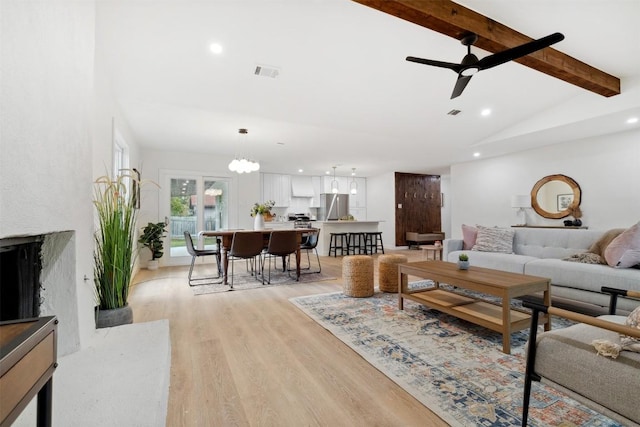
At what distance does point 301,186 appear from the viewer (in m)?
9.62

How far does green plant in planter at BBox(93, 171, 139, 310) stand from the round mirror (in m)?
6.71

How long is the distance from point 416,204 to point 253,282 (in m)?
6.82

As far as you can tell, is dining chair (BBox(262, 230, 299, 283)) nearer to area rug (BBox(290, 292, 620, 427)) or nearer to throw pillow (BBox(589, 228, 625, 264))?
area rug (BBox(290, 292, 620, 427))

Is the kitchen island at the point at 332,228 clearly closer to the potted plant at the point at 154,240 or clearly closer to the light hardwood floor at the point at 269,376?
the potted plant at the point at 154,240

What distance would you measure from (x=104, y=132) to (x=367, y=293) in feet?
11.4

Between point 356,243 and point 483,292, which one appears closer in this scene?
point 483,292

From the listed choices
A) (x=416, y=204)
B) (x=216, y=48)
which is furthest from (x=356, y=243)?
(x=216, y=48)

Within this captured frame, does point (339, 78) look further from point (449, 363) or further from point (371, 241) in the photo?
point (371, 241)

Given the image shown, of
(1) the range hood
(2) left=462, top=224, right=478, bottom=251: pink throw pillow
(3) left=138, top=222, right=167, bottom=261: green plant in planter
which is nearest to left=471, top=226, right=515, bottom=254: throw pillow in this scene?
(2) left=462, top=224, right=478, bottom=251: pink throw pillow

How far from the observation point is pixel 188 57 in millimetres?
3023

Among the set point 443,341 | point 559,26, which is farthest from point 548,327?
point 559,26

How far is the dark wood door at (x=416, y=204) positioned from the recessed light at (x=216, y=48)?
724 centimetres

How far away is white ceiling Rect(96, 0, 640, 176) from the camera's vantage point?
8.58 feet

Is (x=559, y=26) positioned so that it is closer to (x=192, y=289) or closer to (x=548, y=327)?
(x=548, y=327)
